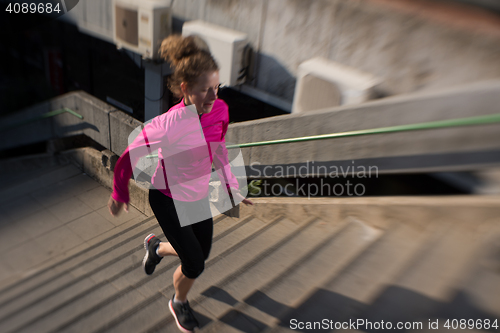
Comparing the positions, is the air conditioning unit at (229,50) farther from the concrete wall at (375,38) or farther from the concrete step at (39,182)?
the concrete step at (39,182)

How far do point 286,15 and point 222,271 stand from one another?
4189 mm

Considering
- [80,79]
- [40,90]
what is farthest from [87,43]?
[40,90]

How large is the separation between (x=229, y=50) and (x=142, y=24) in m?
2.17

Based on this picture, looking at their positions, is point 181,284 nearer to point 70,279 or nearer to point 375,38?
point 70,279

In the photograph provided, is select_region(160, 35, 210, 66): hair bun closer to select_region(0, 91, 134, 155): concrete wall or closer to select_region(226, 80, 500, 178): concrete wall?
select_region(226, 80, 500, 178): concrete wall

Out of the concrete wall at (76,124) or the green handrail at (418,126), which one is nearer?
the green handrail at (418,126)

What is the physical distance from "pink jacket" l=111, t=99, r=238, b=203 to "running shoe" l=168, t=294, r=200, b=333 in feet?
2.63

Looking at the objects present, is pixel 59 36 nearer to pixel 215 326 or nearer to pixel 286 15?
pixel 286 15

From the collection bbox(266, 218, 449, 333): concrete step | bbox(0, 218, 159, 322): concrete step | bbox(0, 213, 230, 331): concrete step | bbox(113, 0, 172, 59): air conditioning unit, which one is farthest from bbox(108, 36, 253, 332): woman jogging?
bbox(113, 0, 172, 59): air conditioning unit

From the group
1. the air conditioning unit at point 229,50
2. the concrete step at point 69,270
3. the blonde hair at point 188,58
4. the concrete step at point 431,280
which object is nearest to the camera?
the blonde hair at point 188,58

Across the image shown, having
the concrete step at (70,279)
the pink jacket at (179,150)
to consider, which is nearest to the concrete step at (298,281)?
the pink jacket at (179,150)

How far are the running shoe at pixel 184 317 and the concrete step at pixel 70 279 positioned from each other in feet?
3.56

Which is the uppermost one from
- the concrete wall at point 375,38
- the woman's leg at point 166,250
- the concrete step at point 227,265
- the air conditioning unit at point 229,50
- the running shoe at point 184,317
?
the concrete wall at point 375,38

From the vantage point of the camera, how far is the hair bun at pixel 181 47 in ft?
7.71
